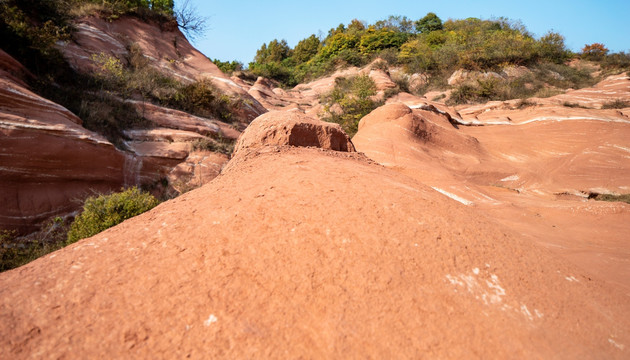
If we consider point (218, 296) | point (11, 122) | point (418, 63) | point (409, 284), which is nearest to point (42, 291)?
point (218, 296)

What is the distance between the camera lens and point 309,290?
5.07 ft

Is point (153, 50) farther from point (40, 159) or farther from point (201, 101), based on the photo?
point (40, 159)

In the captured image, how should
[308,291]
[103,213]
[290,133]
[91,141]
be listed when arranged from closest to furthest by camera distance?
[308,291] < [290,133] < [103,213] < [91,141]

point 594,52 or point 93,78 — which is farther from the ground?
point 594,52

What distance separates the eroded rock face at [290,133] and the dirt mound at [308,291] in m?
1.87

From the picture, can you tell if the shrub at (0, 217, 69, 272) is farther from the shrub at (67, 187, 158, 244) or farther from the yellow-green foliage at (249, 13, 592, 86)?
the yellow-green foliage at (249, 13, 592, 86)

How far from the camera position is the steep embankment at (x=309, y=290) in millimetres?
1292

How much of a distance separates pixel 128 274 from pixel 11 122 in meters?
5.45

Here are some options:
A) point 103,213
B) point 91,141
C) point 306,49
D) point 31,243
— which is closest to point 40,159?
point 91,141

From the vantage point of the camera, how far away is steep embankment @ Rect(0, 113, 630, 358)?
129 centimetres

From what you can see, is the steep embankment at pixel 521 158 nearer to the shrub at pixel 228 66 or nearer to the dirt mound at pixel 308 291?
the dirt mound at pixel 308 291

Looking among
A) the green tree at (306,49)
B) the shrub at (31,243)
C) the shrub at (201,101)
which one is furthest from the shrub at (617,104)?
the green tree at (306,49)

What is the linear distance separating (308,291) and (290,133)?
279 cm

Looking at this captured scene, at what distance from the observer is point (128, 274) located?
1.62m
